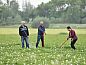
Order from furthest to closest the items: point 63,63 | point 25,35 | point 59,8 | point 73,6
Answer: point 59,8
point 73,6
point 25,35
point 63,63

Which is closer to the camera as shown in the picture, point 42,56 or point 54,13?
point 42,56

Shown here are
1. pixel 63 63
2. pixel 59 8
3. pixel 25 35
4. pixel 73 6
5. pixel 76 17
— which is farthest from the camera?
pixel 59 8

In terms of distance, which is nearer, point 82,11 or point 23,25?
point 23,25

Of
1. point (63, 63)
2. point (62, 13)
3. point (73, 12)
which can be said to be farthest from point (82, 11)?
point (63, 63)

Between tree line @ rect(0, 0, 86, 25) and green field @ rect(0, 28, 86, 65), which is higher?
green field @ rect(0, 28, 86, 65)

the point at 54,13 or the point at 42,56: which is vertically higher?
the point at 42,56

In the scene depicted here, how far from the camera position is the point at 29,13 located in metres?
179

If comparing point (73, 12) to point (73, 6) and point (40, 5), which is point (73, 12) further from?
point (40, 5)

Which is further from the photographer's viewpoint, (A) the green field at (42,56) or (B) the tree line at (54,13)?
(B) the tree line at (54,13)

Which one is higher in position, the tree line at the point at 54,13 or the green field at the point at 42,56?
the green field at the point at 42,56

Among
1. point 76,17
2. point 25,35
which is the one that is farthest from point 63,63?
point 76,17

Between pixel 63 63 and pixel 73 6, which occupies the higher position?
pixel 63 63

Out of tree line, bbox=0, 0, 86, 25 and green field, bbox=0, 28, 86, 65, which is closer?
green field, bbox=0, 28, 86, 65

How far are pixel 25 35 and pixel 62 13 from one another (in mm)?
151597
